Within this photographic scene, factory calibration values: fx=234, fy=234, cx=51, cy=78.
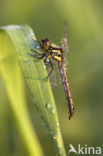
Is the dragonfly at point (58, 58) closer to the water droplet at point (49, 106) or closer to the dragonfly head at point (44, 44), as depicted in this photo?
the dragonfly head at point (44, 44)

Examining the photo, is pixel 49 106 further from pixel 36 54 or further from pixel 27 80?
pixel 36 54

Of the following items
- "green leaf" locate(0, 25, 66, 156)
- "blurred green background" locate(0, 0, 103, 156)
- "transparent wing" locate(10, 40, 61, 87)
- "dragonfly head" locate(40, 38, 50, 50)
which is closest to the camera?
"green leaf" locate(0, 25, 66, 156)

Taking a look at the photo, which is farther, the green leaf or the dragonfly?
the dragonfly

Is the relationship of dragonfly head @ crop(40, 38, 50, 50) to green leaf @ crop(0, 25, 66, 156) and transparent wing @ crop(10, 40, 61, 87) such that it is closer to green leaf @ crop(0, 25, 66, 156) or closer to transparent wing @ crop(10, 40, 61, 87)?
transparent wing @ crop(10, 40, 61, 87)

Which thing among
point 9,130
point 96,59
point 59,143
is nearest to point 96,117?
point 96,59

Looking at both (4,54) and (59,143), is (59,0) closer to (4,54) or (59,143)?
(4,54)

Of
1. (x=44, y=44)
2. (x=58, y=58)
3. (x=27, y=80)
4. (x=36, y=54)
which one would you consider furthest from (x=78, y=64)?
(x=27, y=80)

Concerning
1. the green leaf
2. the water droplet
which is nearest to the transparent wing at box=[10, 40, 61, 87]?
the green leaf
